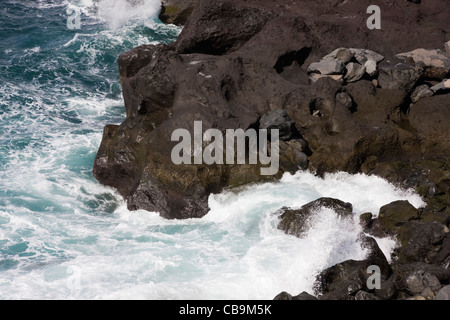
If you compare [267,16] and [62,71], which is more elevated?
[267,16]

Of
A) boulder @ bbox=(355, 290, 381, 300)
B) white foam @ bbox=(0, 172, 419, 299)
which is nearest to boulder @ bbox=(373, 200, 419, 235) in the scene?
white foam @ bbox=(0, 172, 419, 299)

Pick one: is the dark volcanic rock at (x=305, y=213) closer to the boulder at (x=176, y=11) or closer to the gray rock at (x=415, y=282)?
the gray rock at (x=415, y=282)

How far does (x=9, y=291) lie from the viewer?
11133mm

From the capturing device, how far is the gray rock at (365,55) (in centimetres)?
1697

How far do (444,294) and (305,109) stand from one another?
6.90 metres

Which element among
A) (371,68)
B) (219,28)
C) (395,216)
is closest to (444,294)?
(395,216)

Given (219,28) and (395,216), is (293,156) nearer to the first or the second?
(395,216)

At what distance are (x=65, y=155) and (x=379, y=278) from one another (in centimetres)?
987

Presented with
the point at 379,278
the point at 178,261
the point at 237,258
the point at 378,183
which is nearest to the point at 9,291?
the point at 178,261

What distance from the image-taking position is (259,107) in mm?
15570

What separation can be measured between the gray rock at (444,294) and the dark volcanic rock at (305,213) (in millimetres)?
3209

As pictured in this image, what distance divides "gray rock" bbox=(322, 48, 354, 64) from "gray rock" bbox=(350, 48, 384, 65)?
229 millimetres

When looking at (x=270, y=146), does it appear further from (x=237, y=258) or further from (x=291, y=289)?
(x=291, y=289)

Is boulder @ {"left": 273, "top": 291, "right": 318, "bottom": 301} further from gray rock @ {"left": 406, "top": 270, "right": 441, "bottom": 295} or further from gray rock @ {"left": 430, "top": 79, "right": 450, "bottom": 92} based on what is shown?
gray rock @ {"left": 430, "top": 79, "right": 450, "bottom": 92}
